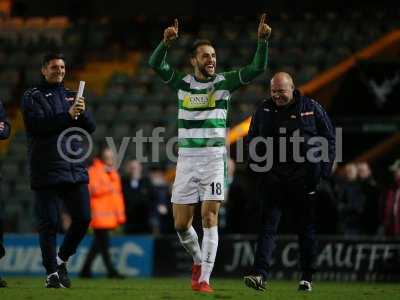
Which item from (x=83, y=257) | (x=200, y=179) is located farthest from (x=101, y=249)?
(x=200, y=179)

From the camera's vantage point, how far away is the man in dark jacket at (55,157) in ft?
32.8

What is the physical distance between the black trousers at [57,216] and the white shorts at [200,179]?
920 mm

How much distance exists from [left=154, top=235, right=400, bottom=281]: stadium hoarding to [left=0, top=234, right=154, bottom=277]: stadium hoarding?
402mm

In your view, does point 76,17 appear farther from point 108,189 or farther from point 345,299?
point 345,299

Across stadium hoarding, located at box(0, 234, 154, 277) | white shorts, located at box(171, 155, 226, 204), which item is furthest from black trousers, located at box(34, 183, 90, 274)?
stadium hoarding, located at box(0, 234, 154, 277)

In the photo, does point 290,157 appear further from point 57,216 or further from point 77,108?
point 57,216

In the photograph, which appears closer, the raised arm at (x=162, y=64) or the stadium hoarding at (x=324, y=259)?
the raised arm at (x=162, y=64)

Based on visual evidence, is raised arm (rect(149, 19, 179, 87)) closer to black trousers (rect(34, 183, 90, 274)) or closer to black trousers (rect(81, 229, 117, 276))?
black trousers (rect(34, 183, 90, 274))

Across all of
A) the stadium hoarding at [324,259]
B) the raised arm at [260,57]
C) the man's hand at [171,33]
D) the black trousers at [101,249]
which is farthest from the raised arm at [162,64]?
the stadium hoarding at [324,259]

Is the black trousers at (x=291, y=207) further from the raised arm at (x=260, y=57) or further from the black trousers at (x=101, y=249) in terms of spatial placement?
the black trousers at (x=101, y=249)

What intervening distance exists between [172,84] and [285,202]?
1.57m

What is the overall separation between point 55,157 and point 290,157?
2.22 metres

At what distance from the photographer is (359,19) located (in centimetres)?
2302

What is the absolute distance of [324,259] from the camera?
15383 mm
